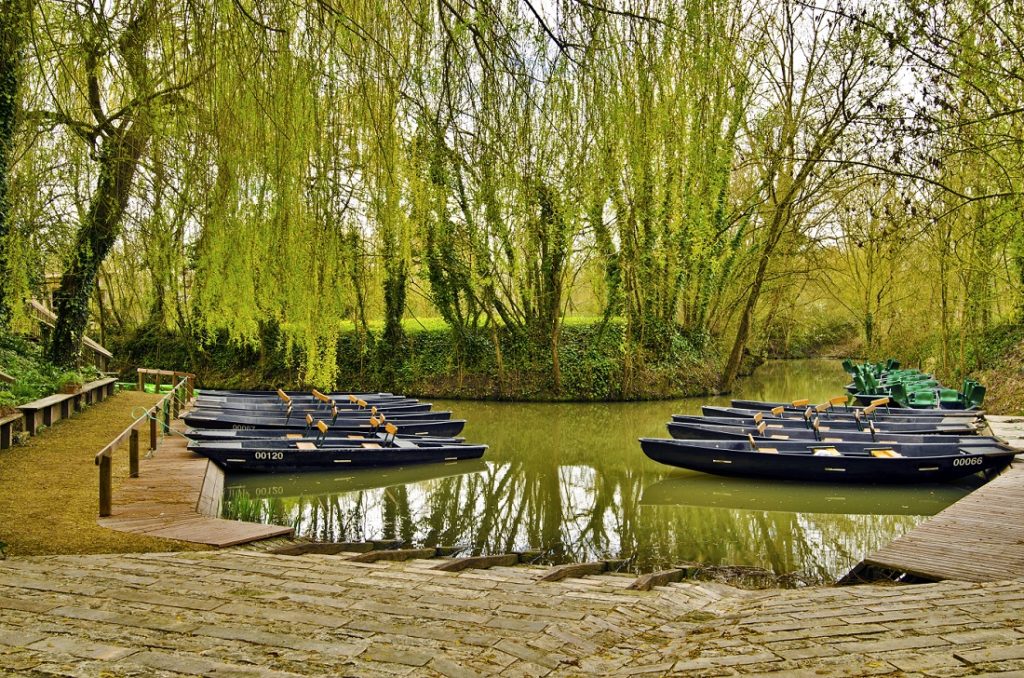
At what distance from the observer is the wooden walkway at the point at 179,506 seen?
20.7 feet

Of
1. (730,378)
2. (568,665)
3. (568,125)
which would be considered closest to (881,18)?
(568,125)

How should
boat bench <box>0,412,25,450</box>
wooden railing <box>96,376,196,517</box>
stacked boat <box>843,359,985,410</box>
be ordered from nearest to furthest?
wooden railing <box>96,376,196,517</box>
boat bench <box>0,412,25,450</box>
stacked boat <box>843,359,985,410</box>

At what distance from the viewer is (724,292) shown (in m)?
25.2

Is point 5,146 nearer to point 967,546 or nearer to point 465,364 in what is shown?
point 967,546

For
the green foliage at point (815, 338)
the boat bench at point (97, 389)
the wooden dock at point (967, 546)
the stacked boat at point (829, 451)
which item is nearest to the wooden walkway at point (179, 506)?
the boat bench at point (97, 389)

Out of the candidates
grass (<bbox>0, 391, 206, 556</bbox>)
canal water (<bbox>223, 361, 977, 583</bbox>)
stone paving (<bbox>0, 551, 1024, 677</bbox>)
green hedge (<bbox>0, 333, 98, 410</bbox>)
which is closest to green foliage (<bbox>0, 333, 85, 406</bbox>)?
green hedge (<bbox>0, 333, 98, 410</bbox>)

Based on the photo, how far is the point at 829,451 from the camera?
11703 mm

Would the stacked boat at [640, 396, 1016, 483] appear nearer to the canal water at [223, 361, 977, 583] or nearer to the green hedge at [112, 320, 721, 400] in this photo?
the canal water at [223, 361, 977, 583]

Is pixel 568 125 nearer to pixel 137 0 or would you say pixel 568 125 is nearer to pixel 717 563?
pixel 137 0

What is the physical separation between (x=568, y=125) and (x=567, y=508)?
7.13 m

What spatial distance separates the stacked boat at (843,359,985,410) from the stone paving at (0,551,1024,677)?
1267 centimetres

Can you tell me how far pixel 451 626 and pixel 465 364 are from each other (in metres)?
18.8

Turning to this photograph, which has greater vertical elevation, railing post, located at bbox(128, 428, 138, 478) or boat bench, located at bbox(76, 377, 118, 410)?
boat bench, located at bbox(76, 377, 118, 410)

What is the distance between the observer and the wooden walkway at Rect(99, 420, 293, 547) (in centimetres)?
630
